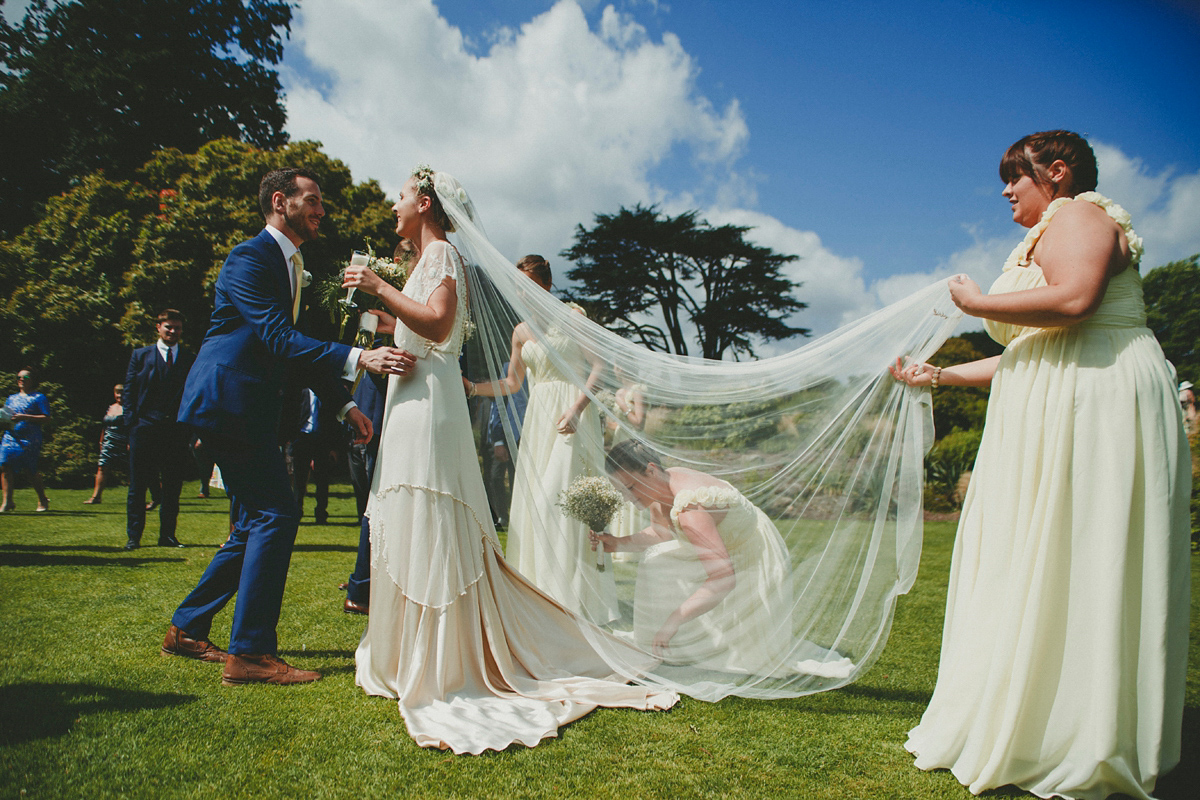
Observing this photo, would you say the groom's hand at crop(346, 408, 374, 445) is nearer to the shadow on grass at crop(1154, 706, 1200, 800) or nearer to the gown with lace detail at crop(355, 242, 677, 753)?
the gown with lace detail at crop(355, 242, 677, 753)

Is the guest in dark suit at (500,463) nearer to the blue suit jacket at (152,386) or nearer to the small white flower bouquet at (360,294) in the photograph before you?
Result: the small white flower bouquet at (360,294)

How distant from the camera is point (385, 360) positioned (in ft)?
10.7

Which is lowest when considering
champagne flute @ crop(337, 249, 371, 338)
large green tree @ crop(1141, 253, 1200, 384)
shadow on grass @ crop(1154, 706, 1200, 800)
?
shadow on grass @ crop(1154, 706, 1200, 800)

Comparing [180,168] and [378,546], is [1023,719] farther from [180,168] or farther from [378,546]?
[180,168]

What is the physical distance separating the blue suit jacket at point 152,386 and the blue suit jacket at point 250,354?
14.6 ft

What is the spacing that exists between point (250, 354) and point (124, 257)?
1938cm

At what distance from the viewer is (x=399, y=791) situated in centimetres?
232

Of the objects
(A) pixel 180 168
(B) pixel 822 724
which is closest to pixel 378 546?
(B) pixel 822 724

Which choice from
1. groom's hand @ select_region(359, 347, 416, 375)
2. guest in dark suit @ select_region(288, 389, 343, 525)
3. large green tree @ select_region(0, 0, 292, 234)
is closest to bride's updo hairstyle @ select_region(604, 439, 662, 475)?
groom's hand @ select_region(359, 347, 416, 375)

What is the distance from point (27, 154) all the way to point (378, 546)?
1055 inches

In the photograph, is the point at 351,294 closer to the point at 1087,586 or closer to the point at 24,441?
the point at 1087,586

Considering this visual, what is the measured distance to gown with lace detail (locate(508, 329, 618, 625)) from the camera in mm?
3541

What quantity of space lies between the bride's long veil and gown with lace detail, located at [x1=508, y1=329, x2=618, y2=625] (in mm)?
13

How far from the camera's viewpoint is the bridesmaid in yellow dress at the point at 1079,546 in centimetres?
237
